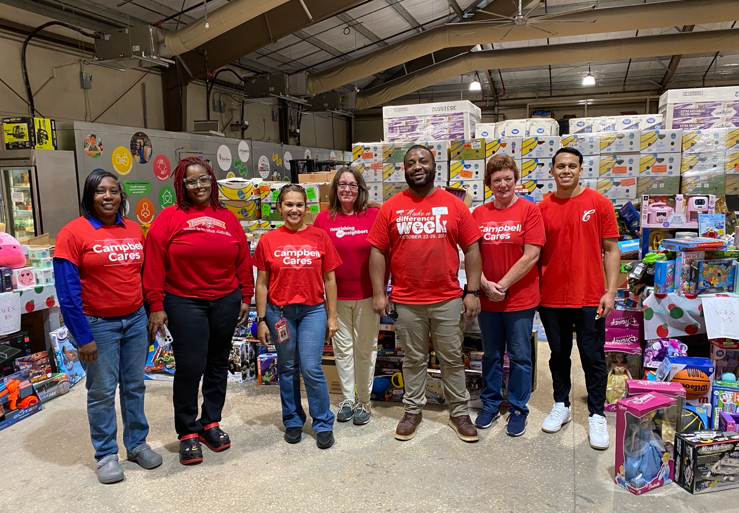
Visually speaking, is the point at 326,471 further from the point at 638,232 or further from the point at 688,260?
the point at 638,232

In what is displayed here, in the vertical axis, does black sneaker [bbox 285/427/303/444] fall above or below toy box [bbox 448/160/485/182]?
below

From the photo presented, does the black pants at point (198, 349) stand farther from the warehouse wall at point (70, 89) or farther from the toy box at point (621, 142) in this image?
the warehouse wall at point (70, 89)

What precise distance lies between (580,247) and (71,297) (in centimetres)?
269

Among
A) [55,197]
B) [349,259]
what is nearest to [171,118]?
[55,197]

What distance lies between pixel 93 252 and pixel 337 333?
1.47 meters

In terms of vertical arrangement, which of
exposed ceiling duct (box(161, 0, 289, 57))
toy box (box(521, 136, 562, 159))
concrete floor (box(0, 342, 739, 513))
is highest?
exposed ceiling duct (box(161, 0, 289, 57))

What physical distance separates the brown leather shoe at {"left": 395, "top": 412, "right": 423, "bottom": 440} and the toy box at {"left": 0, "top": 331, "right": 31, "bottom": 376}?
289 centimetres

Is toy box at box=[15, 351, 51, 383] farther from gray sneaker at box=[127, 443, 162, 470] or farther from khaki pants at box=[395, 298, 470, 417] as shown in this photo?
khaki pants at box=[395, 298, 470, 417]

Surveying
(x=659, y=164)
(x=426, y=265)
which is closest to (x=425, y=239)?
(x=426, y=265)

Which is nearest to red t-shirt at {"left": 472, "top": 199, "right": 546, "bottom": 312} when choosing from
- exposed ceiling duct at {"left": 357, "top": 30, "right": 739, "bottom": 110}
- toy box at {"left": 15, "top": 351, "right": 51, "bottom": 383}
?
toy box at {"left": 15, "top": 351, "right": 51, "bottom": 383}

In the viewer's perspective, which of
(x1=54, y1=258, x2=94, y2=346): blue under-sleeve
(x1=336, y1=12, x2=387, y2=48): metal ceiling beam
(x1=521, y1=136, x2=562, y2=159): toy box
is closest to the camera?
(x1=54, y1=258, x2=94, y2=346): blue under-sleeve

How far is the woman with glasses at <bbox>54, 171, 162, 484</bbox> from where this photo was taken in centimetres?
253

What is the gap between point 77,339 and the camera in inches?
99.1

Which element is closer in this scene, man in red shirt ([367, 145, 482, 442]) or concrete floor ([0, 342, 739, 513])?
concrete floor ([0, 342, 739, 513])
